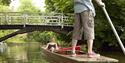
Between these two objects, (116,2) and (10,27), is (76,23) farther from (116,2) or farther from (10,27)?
(10,27)

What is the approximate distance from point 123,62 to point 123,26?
269 inches

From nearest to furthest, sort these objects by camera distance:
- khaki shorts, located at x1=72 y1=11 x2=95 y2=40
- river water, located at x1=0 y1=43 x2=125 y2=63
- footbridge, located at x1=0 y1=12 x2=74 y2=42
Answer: khaki shorts, located at x1=72 y1=11 x2=95 y2=40
river water, located at x1=0 y1=43 x2=125 y2=63
footbridge, located at x1=0 y1=12 x2=74 y2=42

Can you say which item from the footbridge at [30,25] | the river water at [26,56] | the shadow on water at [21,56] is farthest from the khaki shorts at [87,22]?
the footbridge at [30,25]

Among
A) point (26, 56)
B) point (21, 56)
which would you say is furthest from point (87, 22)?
point (26, 56)

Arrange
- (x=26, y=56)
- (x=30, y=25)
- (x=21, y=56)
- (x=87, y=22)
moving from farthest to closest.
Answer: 1. (x=30, y=25)
2. (x=26, y=56)
3. (x=21, y=56)
4. (x=87, y=22)

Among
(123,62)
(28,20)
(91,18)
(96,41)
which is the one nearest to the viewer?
(91,18)

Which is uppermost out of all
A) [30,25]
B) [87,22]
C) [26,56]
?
[87,22]

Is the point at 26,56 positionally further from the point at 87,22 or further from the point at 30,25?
the point at 87,22

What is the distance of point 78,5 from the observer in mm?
7285

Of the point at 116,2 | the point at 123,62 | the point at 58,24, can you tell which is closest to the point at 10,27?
the point at 58,24

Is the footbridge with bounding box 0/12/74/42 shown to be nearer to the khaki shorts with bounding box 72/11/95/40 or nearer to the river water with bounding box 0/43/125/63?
the river water with bounding box 0/43/125/63

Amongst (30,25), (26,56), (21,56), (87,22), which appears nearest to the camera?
(87,22)

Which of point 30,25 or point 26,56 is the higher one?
point 30,25

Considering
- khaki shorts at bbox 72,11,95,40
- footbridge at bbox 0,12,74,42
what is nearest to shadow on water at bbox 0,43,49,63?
footbridge at bbox 0,12,74,42
